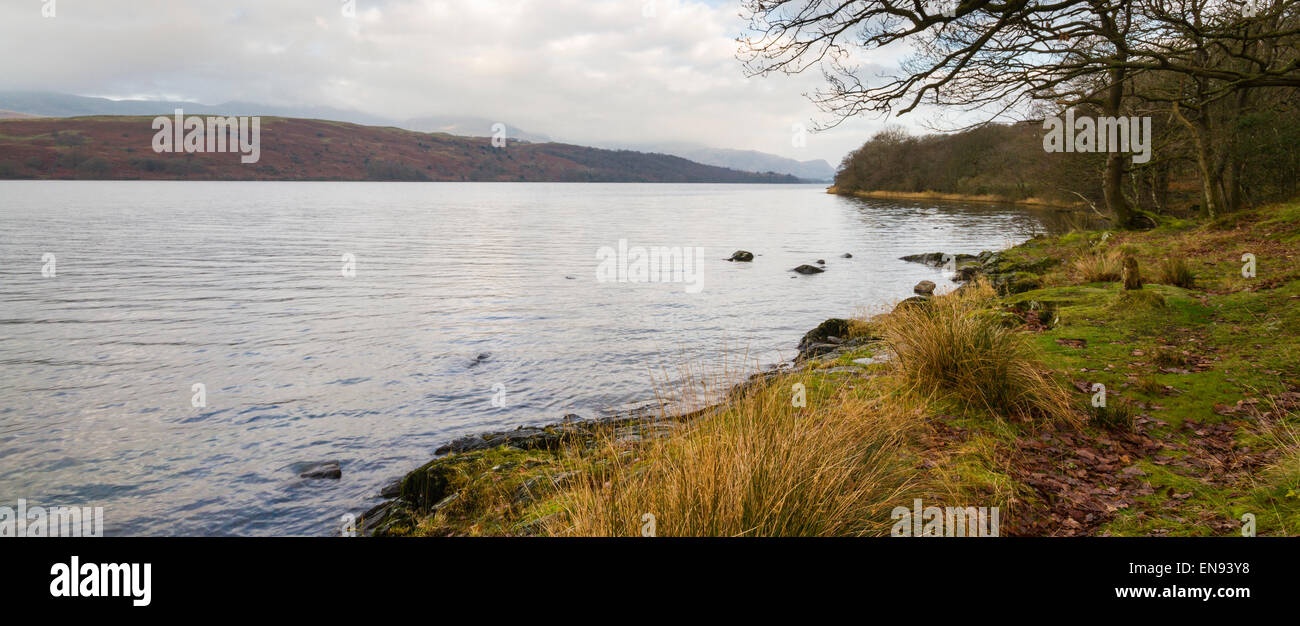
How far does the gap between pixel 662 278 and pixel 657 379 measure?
43.8 feet

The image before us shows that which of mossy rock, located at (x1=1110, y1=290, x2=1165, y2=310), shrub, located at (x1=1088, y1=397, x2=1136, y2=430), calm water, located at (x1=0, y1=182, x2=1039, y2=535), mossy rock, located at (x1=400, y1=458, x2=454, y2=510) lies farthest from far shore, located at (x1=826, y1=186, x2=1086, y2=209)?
mossy rock, located at (x1=400, y1=458, x2=454, y2=510)

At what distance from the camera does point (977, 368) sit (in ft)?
22.0

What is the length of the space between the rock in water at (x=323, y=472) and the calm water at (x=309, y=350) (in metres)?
0.14

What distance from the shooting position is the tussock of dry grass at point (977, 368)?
6480 mm

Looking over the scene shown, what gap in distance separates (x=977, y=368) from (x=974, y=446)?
128cm

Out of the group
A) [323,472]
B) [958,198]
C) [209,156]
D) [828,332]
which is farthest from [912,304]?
[209,156]

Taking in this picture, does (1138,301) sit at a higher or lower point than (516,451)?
higher

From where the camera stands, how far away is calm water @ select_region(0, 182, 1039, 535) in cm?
835

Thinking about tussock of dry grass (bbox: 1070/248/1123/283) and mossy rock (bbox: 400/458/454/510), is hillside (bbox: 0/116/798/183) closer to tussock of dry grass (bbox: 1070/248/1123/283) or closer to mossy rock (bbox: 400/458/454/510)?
mossy rock (bbox: 400/458/454/510)

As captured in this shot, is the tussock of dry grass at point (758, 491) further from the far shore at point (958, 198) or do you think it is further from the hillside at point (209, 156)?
the hillside at point (209, 156)

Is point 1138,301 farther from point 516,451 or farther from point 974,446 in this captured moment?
point 516,451

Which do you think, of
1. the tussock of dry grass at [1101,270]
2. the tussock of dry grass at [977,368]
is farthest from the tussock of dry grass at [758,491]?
the tussock of dry grass at [1101,270]

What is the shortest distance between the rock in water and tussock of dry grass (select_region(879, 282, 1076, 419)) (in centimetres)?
691
